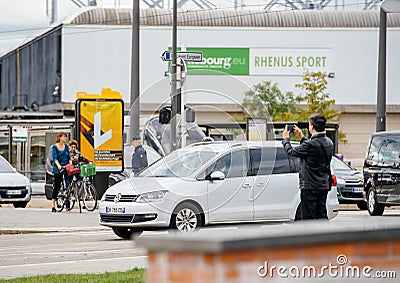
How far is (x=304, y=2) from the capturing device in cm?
6700

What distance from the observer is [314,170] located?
1238cm

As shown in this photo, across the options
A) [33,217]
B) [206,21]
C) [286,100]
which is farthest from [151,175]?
[206,21]

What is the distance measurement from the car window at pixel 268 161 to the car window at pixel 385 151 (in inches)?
247

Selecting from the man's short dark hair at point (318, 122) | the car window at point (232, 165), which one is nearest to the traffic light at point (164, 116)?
the car window at point (232, 165)

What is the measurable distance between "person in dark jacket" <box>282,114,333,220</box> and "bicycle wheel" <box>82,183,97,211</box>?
42.1ft

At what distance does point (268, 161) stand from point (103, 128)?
10.5 m

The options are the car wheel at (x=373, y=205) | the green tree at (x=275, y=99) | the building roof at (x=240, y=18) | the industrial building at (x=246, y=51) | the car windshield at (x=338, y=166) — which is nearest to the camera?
the car wheel at (x=373, y=205)

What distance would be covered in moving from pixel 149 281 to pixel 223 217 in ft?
42.1

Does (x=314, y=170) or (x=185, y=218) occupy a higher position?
(x=314, y=170)

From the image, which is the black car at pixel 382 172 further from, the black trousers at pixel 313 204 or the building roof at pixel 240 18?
the building roof at pixel 240 18

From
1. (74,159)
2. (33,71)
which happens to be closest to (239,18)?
(33,71)

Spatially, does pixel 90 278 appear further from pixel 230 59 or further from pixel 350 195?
pixel 230 59

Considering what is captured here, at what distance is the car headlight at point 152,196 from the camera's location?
16578 millimetres

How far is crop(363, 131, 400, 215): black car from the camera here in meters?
22.9
